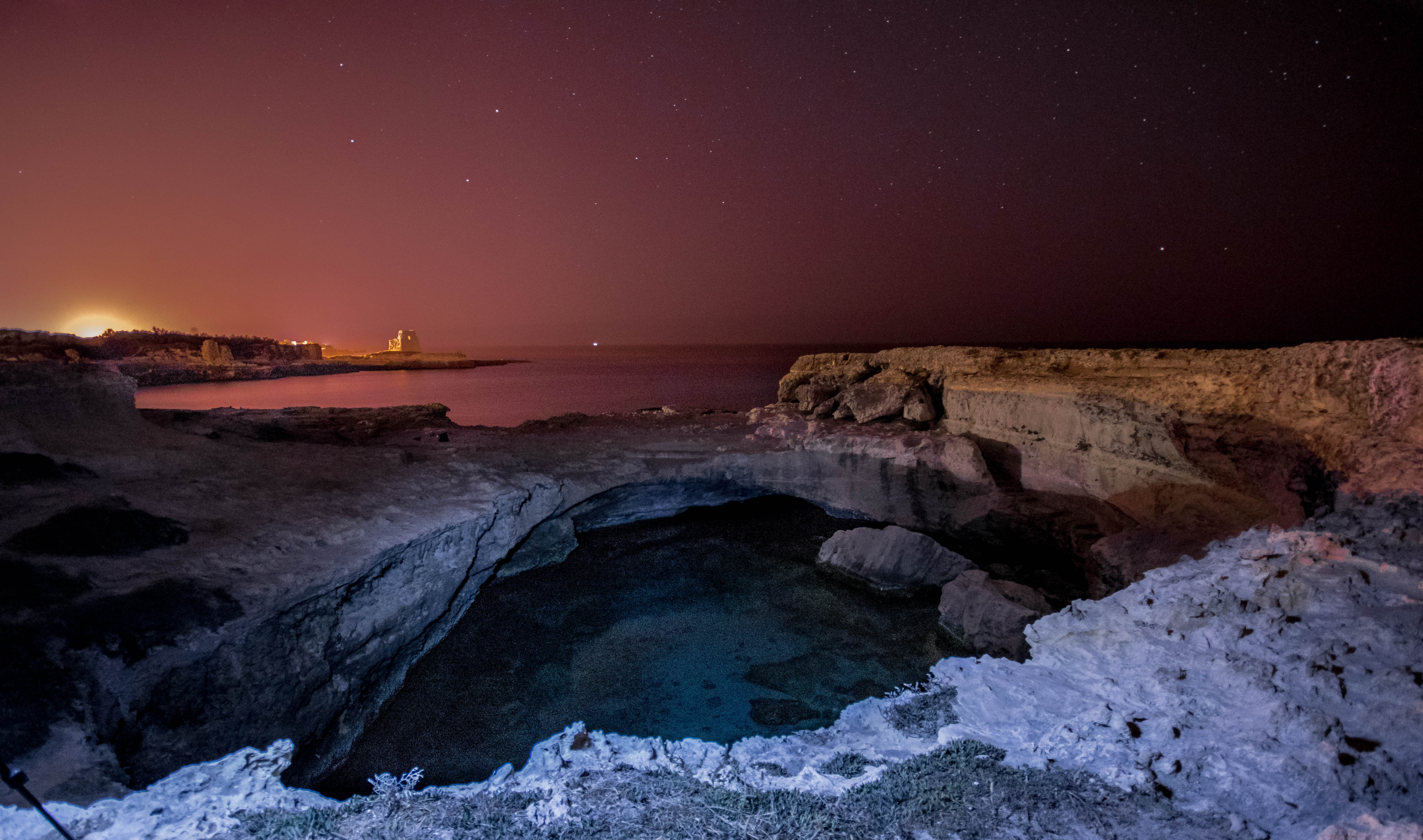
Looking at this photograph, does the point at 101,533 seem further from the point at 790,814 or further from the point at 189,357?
the point at 189,357

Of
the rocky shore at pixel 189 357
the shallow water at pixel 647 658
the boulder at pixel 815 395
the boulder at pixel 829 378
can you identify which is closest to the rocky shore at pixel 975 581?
the shallow water at pixel 647 658

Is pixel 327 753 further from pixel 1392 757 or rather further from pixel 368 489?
pixel 1392 757

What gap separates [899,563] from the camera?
8281 mm

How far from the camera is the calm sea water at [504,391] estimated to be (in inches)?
1183

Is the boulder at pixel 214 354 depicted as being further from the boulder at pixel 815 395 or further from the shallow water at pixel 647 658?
the shallow water at pixel 647 658

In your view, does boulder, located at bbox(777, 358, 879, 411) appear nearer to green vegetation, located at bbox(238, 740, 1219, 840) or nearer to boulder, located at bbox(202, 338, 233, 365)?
green vegetation, located at bbox(238, 740, 1219, 840)

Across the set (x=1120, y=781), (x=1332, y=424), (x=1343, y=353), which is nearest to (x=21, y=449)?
(x=1120, y=781)

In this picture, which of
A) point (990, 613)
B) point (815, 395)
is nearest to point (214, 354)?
point (815, 395)

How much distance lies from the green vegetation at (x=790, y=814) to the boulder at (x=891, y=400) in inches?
365

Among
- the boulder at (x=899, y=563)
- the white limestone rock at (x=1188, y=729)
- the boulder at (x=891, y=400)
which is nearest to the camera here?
the white limestone rock at (x=1188, y=729)

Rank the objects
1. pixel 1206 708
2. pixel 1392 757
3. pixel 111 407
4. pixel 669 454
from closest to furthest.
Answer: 1. pixel 1392 757
2. pixel 1206 708
3. pixel 111 407
4. pixel 669 454

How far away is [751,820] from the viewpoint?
3439 mm

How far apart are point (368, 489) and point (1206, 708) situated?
8502 millimetres

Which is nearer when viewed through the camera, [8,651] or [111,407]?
[8,651]
